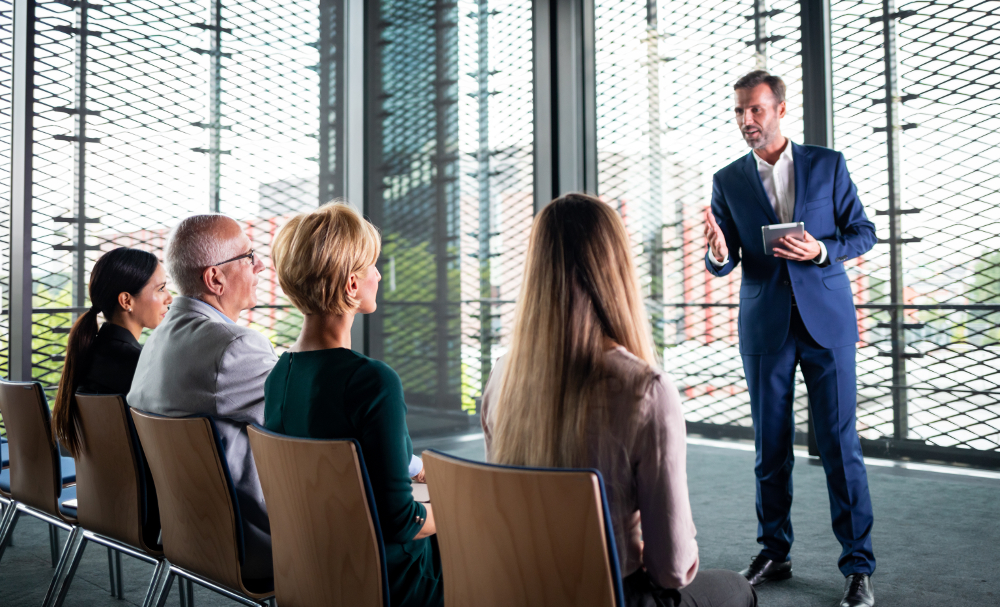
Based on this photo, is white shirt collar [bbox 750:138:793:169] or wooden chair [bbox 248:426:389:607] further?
white shirt collar [bbox 750:138:793:169]

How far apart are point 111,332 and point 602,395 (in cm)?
200

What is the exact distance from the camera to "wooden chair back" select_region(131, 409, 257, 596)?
1.68 meters

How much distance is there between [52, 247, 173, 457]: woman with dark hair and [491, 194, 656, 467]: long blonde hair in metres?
Answer: 1.55

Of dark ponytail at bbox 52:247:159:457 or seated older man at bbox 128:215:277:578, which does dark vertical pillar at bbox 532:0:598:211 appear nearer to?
dark ponytail at bbox 52:247:159:457

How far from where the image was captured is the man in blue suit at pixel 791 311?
2.56 m

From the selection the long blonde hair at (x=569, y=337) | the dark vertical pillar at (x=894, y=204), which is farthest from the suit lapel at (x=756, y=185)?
the dark vertical pillar at (x=894, y=204)

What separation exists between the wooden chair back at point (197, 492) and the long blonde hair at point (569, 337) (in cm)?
72

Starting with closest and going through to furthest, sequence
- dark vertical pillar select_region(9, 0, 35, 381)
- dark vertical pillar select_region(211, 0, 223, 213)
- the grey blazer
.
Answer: the grey blazer < dark vertical pillar select_region(9, 0, 35, 381) < dark vertical pillar select_region(211, 0, 223, 213)

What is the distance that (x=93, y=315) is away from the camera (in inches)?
101

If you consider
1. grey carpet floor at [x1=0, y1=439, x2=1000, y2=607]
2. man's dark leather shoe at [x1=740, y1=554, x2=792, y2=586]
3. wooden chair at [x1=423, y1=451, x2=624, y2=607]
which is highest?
wooden chair at [x1=423, y1=451, x2=624, y2=607]

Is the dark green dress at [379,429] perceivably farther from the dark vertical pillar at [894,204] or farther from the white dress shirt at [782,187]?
the dark vertical pillar at [894,204]

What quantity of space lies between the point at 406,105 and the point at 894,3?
2983mm

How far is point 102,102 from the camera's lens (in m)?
4.17

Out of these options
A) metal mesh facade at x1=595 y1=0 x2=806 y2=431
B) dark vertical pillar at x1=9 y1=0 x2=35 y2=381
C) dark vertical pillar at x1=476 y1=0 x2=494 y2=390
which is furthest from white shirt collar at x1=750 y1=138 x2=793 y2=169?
dark vertical pillar at x1=9 y1=0 x2=35 y2=381
